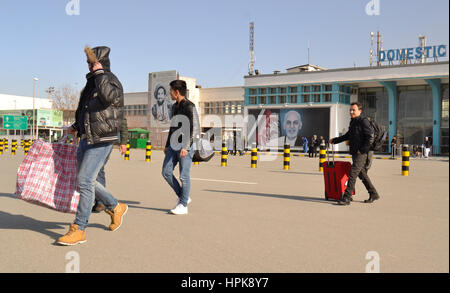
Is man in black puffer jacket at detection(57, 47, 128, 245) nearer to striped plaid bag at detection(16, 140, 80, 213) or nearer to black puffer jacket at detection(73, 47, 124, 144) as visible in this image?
black puffer jacket at detection(73, 47, 124, 144)

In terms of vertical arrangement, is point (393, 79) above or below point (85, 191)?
above

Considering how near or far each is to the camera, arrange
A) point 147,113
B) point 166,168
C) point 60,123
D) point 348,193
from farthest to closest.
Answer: point 60,123 → point 147,113 → point 348,193 → point 166,168

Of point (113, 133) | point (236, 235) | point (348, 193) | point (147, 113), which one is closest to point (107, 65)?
point (113, 133)

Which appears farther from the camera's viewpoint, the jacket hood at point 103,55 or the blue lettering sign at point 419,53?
the blue lettering sign at point 419,53

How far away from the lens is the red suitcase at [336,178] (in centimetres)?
769

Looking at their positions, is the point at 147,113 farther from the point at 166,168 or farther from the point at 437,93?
the point at 166,168

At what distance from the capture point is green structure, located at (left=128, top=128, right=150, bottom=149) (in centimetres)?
4906

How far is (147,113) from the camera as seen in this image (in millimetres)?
57594

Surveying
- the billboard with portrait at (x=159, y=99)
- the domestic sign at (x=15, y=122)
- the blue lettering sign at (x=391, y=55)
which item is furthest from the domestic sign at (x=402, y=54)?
the domestic sign at (x=15, y=122)

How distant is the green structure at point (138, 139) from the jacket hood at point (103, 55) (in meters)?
44.4

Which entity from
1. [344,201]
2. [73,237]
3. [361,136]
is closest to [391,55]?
[361,136]

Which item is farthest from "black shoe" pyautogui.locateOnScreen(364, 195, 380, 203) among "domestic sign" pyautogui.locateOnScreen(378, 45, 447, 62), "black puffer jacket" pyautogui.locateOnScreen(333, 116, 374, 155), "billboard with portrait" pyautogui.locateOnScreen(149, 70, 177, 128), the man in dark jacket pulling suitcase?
"billboard with portrait" pyautogui.locateOnScreen(149, 70, 177, 128)

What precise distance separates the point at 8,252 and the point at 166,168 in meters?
2.52

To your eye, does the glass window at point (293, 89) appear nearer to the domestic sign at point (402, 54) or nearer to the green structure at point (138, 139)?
the domestic sign at point (402, 54)
